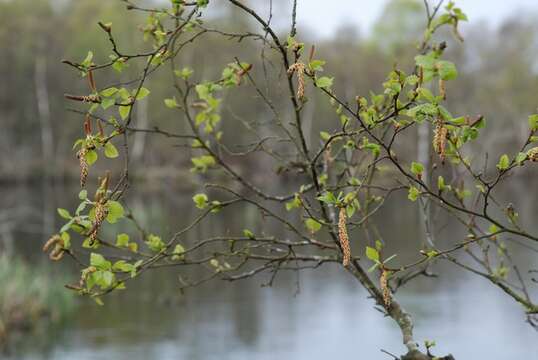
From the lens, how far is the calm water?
1383 cm

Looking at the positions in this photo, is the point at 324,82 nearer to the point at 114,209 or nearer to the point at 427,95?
the point at 427,95

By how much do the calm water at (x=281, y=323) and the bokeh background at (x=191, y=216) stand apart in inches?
1.9

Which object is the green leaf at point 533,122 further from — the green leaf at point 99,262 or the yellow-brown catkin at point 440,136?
the green leaf at point 99,262

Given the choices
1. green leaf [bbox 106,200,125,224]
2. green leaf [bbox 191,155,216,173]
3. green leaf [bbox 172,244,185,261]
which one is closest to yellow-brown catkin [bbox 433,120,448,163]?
green leaf [bbox 106,200,125,224]

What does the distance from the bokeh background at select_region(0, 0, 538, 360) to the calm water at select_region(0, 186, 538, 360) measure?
5 cm

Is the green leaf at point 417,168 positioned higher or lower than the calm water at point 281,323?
lower

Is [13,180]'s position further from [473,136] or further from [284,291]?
[473,136]

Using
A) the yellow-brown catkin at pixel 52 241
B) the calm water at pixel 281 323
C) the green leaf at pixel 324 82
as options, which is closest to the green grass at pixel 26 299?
the calm water at pixel 281 323

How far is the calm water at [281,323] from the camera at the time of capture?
1383 centimetres

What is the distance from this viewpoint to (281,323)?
15.9m

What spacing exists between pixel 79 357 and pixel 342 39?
57.8 metres

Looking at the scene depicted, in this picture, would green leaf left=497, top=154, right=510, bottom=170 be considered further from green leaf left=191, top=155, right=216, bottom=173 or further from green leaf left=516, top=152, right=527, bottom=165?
green leaf left=191, top=155, right=216, bottom=173

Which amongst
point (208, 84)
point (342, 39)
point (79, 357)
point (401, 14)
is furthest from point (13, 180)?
point (208, 84)

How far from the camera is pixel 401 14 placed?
51.6m
